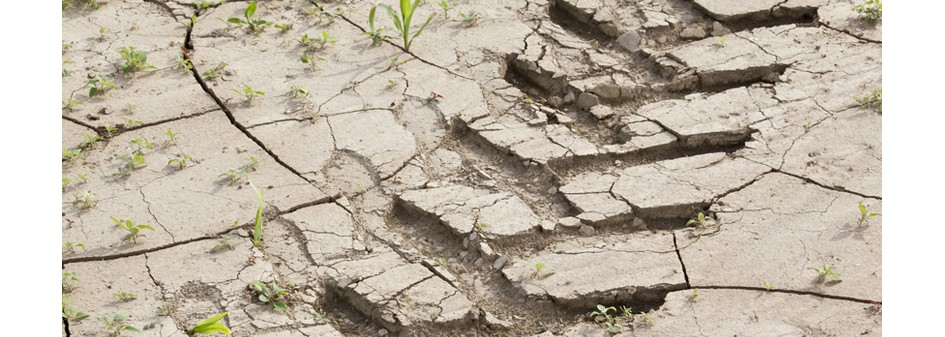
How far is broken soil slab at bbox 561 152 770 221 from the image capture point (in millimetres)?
3895

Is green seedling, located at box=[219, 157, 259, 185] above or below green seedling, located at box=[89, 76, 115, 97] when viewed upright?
below

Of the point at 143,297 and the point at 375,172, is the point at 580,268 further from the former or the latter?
the point at 143,297

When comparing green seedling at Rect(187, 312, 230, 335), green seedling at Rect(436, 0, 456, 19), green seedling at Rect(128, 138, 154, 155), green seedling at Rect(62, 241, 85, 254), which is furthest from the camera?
green seedling at Rect(436, 0, 456, 19)

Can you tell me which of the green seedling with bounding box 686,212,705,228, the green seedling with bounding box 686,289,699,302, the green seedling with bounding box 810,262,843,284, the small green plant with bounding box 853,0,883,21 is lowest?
the green seedling with bounding box 686,289,699,302

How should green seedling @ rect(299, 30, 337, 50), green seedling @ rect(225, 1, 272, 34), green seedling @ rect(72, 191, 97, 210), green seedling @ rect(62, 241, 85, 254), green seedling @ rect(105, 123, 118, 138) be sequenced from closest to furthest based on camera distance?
green seedling @ rect(62, 241, 85, 254) < green seedling @ rect(72, 191, 97, 210) < green seedling @ rect(105, 123, 118, 138) < green seedling @ rect(299, 30, 337, 50) < green seedling @ rect(225, 1, 272, 34)

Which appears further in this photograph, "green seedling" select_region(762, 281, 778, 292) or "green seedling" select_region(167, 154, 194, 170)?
"green seedling" select_region(167, 154, 194, 170)

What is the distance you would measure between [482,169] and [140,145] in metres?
1.33

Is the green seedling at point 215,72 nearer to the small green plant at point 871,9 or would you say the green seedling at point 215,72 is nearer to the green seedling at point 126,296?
the green seedling at point 126,296

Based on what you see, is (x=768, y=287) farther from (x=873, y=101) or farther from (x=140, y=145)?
(x=140, y=145)

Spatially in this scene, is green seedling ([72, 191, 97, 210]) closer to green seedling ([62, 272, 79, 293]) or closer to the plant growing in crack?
green seedling ([62, 272, 79, 293])

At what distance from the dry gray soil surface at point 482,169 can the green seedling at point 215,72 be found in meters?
0.04

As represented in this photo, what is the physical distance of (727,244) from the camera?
372cm

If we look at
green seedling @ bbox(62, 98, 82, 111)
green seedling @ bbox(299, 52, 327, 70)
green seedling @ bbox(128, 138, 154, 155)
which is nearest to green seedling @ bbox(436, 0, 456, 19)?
green seedling @ bbox(299, 52, 327, 70)

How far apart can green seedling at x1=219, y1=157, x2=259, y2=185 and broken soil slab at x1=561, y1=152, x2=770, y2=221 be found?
1.18 m
